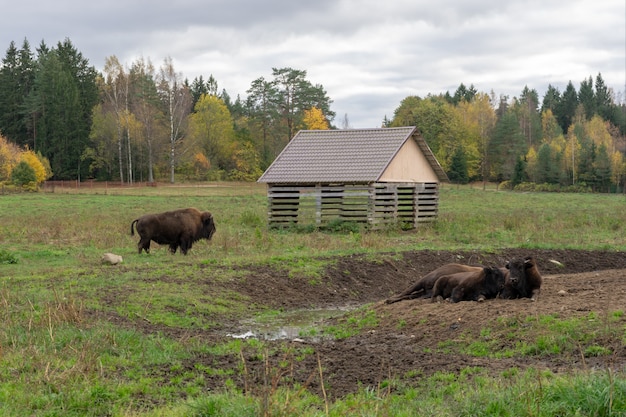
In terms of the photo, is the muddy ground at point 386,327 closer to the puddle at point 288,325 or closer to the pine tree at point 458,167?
the puddle at point 288,325

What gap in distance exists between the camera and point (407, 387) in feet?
24.2

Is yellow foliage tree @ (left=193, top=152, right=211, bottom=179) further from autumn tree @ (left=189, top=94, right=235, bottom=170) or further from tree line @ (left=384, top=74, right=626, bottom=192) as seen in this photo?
tree line @ (left=384, top=74, right=626, bottom=192)

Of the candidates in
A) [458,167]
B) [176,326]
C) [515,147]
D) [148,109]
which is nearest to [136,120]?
[148,109]

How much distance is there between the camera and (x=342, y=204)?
89.6 feet

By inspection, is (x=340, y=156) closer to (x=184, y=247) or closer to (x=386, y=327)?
(x=184, y=247)

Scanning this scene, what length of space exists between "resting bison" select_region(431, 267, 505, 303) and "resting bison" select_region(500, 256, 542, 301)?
0.22 metres

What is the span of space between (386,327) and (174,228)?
32.6ft

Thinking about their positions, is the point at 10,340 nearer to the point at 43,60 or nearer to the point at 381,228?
the point at 381,228

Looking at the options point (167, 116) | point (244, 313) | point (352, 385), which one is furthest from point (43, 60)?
point (352, 385)

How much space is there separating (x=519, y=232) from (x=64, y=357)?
65.3 ft

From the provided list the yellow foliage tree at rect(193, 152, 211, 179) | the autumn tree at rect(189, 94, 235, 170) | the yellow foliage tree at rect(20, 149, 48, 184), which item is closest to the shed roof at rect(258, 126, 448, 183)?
the yellow foliage tree at rect(20, 149, 48, 184)

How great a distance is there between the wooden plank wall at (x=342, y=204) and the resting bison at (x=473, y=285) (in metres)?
14.0

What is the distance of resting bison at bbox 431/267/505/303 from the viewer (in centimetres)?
1198

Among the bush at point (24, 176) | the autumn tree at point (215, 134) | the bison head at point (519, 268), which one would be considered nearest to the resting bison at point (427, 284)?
the bison head at point (519, 268)
